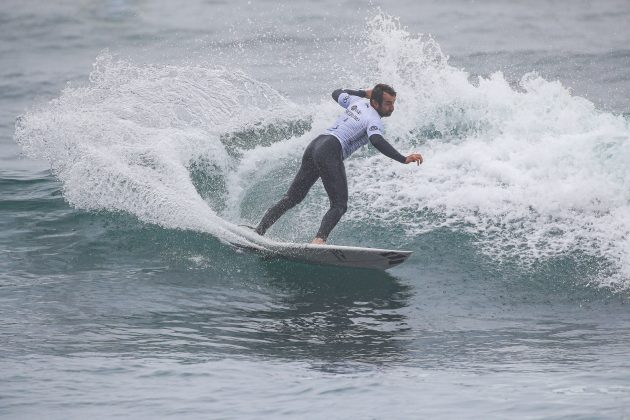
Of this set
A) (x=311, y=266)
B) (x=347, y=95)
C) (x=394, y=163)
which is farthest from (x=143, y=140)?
(x=311, y=266)

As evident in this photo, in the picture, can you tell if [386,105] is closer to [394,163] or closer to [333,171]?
[333,171]

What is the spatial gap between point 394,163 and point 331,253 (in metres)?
3.04

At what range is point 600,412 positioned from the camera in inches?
264

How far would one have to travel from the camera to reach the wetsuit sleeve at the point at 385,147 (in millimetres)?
9844

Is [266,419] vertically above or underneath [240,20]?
underneath

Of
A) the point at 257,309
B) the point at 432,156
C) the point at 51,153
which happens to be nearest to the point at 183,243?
the point at 257,309

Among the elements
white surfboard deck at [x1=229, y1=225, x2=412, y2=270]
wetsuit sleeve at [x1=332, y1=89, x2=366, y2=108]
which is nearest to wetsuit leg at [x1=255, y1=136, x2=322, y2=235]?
white surfboard deck at [x1=229, y1=225, x2=412, y2=270]

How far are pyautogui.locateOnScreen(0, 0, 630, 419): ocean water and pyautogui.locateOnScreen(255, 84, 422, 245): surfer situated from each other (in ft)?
1.89

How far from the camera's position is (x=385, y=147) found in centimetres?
994

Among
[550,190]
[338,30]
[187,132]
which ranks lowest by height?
[550,190]

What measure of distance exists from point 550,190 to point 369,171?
2366 millimetres

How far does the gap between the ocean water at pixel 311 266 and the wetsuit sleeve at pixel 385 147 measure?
53.5 inches

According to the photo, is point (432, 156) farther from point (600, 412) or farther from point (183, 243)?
point (600, 412)

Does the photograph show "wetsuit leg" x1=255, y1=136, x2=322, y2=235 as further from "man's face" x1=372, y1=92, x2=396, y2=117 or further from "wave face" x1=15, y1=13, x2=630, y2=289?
"man's face" x1=372, y1=92, x2=396, y2=117
